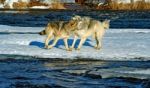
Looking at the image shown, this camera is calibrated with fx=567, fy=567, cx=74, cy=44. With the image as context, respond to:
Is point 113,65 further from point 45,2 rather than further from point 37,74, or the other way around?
point 45,2

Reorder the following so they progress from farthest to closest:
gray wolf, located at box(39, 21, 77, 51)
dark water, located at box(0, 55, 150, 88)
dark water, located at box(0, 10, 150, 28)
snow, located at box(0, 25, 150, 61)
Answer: dark water, located at box(0, 10, 150, 28)
gray wolf, located at box(39, 21, 77, 51)
snow, located at box(0, 25, 150, 61)
dark water, located at box(0, 55, 150, 88)

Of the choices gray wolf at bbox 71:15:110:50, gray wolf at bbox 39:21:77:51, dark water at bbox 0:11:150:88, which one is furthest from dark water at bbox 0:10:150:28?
dark water at bbox 0:11:150:88

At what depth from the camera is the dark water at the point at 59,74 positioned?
1462cm

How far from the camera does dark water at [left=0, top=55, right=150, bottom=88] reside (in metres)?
14.6

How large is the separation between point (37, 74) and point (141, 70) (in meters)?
3.08

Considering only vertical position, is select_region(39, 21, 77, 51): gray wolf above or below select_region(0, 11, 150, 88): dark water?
above

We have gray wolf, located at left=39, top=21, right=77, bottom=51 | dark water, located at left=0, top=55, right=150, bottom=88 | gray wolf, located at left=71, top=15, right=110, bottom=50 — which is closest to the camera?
dark water, located at left=0, top=55, right=150, bottom=88

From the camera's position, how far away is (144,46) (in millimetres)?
22141

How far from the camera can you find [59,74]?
53.5 ft

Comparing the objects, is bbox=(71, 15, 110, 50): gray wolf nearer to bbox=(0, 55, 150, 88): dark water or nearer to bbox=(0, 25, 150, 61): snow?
bbox=(0, 25, 150, 61): snow

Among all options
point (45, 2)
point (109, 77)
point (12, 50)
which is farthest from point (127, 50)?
point (45, 2)

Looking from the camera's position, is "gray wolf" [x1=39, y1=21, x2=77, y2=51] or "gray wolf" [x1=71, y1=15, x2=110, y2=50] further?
"gray wolf" [x1=39, y1=21, x2=77, y2=51]

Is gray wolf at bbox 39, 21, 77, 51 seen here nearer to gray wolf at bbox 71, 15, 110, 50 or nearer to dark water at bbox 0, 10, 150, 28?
gray wolf at bbox 71, 15, 110, 50

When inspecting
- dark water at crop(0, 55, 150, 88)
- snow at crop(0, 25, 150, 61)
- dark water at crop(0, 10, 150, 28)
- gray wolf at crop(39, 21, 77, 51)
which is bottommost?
dark water at crop(0, 10, 150, 28)
